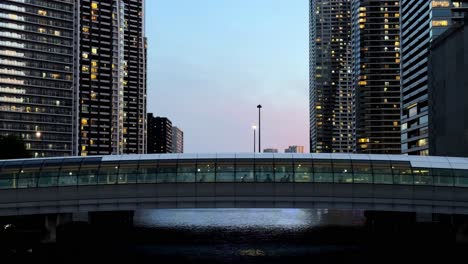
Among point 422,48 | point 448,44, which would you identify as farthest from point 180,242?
point 422,48

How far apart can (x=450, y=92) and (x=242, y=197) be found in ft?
292

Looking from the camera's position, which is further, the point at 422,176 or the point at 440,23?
the point at 440,23

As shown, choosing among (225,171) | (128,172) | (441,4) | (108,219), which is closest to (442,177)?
(225,171)

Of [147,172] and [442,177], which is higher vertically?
[147,172]

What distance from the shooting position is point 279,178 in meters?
58.0

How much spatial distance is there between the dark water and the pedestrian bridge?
4.95m

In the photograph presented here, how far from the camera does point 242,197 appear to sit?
190 feet

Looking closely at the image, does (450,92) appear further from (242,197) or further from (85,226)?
(242,197)

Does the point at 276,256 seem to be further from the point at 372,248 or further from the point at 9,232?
the point at 9,232

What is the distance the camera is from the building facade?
12275cm

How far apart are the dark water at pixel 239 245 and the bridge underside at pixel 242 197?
16.3ft

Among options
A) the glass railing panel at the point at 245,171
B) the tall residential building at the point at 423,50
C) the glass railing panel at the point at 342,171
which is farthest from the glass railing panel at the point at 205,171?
the tall residential building at the point at 423,50

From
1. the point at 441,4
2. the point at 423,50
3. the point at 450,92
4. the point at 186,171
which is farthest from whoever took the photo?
the point at 423,50

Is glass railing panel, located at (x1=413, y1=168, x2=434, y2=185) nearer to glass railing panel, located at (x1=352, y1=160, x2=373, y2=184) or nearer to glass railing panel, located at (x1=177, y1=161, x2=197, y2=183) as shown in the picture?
glass railing panel, located at (x1=352, y1=160, x2=373, y2=184)
